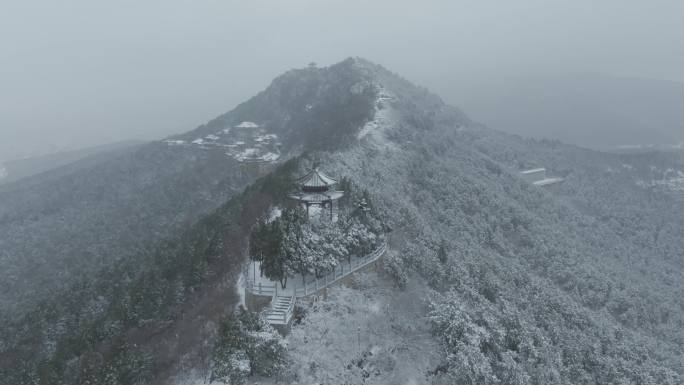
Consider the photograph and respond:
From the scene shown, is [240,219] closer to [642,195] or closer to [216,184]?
[216,184]

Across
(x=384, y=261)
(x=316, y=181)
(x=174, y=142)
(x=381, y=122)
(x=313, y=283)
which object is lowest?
(x=174, y=142)

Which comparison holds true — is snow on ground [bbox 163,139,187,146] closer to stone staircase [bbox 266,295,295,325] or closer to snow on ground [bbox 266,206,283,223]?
snow on ground [bbox 266,206,283,223]

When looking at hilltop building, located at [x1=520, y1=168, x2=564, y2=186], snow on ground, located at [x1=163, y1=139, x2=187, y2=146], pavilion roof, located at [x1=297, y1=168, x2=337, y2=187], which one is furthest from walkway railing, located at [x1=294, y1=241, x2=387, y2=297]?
snow on ground, located at [x1=163, y1=139, x2=187, y2=146]

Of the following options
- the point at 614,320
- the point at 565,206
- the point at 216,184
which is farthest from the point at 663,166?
the point at 216,184

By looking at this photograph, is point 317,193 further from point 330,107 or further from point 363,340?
point 330,107

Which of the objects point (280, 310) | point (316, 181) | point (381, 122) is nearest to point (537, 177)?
point (381, 122)

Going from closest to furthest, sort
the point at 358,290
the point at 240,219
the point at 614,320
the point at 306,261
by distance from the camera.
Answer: the point at 306,261 → the point at 358,290 → the point at 240,219 → the point at 614,320
